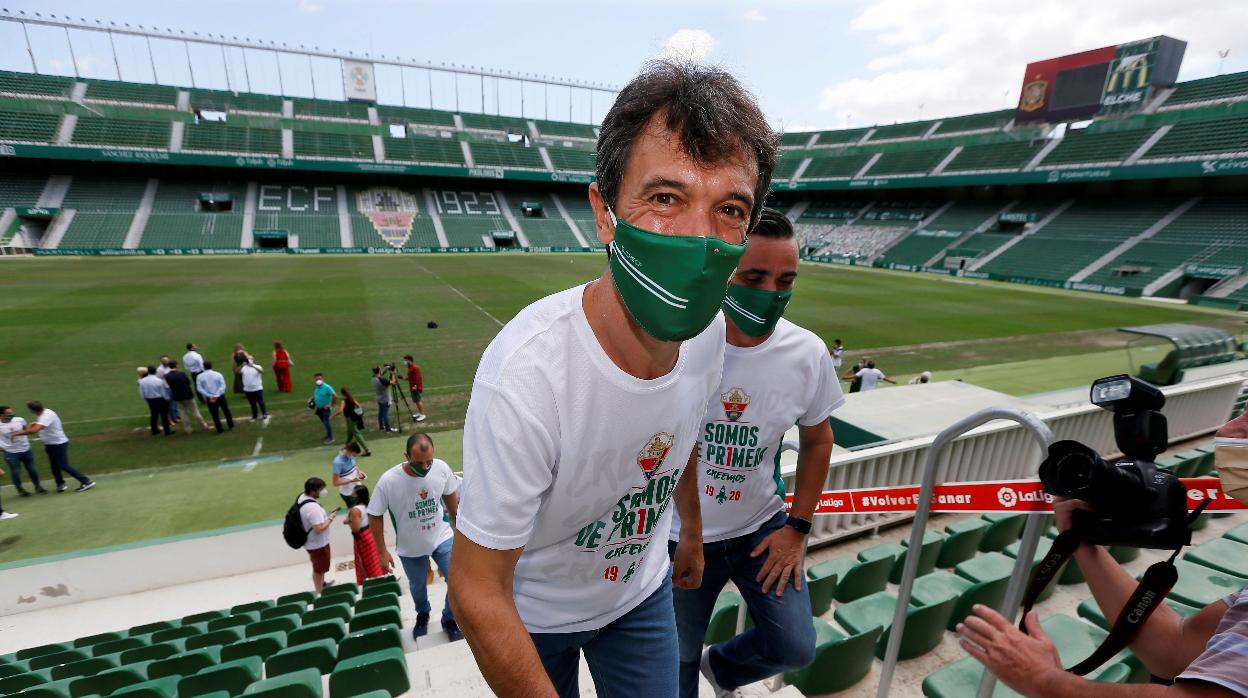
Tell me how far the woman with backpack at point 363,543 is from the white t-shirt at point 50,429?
17.3ft

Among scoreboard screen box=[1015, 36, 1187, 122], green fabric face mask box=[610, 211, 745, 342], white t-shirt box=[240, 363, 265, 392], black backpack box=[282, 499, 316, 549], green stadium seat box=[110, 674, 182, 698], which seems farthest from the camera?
scoreboard screen box=[1015, 36, 1187, 122]

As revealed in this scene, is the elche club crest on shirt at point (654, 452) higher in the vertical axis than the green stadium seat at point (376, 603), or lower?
higher

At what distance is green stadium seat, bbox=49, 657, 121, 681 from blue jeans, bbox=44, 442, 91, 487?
19.4 ft

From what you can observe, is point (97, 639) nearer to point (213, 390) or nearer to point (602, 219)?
point (602, 219)

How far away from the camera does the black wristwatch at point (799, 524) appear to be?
235 cm

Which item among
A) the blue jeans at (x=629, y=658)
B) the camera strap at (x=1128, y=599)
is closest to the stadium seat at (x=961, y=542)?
the camera strap at (x=1128, y=599)

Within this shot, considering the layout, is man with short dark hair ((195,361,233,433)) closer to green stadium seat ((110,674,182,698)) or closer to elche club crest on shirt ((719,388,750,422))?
green stadium seat ((110,674,182,698))

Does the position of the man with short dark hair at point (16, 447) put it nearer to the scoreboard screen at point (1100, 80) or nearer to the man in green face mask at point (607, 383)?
the man in green face mask at point (607, 383)

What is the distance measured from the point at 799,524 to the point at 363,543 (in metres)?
4.54

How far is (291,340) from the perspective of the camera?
15461 mm

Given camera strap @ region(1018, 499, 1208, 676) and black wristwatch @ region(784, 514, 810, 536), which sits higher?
camera strap @ region(1018, 499, 1208, 676)

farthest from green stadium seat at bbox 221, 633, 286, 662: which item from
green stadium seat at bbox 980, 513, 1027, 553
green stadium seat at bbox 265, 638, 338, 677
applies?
green stadium seat at bbox 980, 513, 1027, 553

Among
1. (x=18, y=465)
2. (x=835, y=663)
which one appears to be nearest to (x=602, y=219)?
(x=835, y=663)

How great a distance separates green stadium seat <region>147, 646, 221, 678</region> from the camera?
9.97ft
